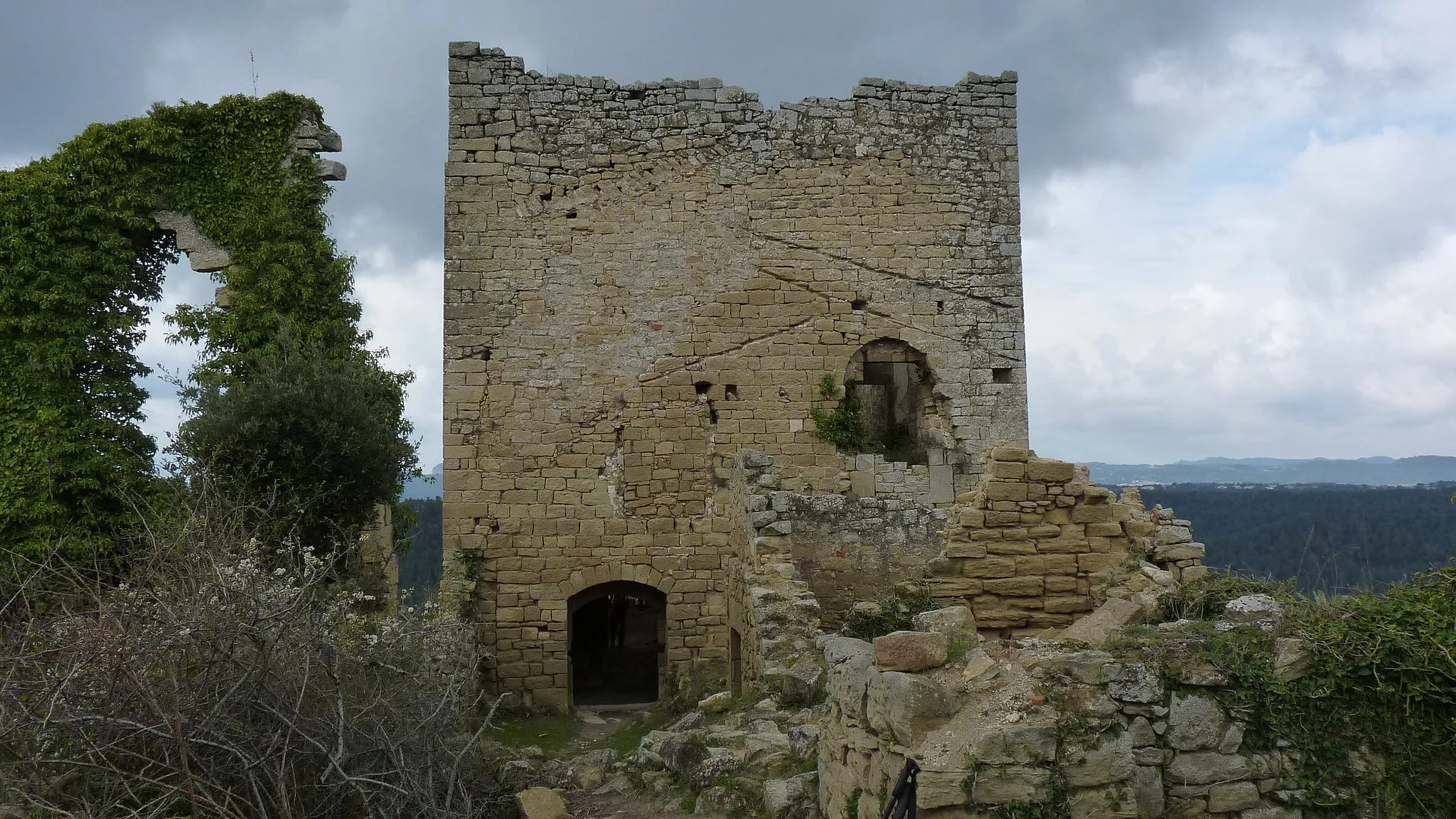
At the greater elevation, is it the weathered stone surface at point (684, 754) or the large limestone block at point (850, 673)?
the large limestone block at point (850, 673)

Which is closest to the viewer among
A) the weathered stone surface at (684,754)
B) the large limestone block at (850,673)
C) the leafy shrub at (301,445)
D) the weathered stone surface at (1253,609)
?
the weathered stone surface at (1253,609)

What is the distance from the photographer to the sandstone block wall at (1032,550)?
6938 millimetres

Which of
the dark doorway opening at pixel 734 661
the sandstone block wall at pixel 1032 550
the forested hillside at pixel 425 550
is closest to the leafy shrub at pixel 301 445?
the dark doorway opening at pixel 734 661

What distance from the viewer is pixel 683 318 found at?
1236 cm

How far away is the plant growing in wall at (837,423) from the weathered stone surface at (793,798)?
623cm

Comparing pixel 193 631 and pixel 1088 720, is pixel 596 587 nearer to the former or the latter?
pixel 193 631

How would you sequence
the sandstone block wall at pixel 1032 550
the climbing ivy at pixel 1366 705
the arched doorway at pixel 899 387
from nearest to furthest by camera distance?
the climbing ivy at pixel 1366 705
the sandstone block wall at pixel 1032 550
the arched doorway at pixel 899 387

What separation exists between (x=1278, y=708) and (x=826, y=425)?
7833mm

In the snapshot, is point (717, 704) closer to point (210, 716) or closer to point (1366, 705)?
point (210, 716)

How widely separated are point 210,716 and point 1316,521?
23.5 meters

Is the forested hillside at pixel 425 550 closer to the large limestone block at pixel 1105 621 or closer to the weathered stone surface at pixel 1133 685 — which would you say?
the large limestone block at pixel 1105 621

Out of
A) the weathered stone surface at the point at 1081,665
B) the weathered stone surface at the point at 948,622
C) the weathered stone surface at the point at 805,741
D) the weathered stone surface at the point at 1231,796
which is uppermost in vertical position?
the weathered stone surface at the point at 948,622

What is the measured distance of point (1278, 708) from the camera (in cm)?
470

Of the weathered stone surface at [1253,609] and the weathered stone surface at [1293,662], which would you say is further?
the weathered stone surface at [1253,609]
